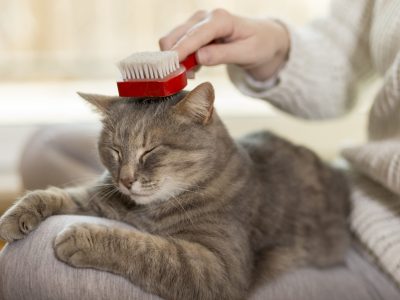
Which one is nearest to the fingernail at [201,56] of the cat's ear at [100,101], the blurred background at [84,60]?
the cat's ear at [100,101]

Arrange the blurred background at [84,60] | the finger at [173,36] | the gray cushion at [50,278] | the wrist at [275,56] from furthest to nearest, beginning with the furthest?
1. the blurred background at [84,60]
2. the wrist at [275,56]
3. the finger at [173,36]
4. the gray cushion at [50,278]

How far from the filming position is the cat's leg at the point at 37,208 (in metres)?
0.86

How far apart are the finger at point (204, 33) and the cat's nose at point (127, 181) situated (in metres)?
0.24

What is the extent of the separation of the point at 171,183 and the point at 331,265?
410 millimetres

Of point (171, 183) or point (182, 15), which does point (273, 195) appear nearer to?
point (171, 183)

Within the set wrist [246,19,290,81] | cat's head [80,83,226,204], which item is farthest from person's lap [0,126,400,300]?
wrist [246,19,290,81]

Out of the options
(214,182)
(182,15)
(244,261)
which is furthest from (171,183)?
(182,15)

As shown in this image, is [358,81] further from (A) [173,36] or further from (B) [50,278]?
(B) [50,278]

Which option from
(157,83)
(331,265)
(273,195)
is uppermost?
(157,83)

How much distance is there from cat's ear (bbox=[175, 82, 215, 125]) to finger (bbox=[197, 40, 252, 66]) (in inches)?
3.7

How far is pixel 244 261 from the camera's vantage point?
984 mm

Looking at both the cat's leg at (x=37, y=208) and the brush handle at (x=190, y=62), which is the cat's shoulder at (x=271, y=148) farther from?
the cat's leg at (x=37, y=208)

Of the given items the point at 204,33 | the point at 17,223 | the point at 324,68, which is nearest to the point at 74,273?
the point at 17,223

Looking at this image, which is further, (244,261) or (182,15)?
(182,15)
